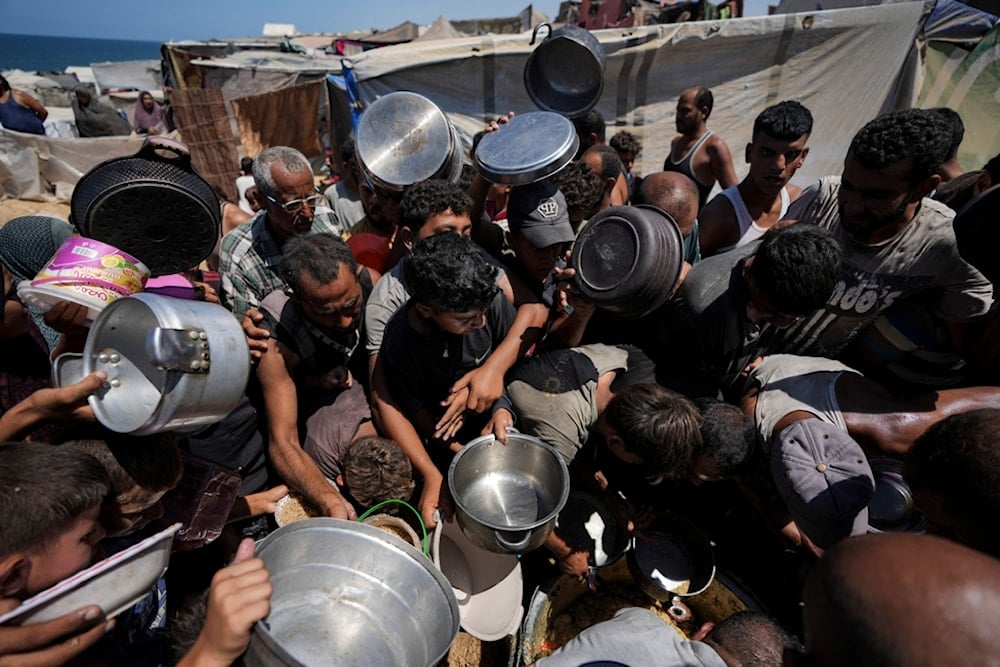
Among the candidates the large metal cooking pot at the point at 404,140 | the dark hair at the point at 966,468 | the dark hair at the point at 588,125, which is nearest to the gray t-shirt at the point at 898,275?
the dark hair at the point at 966,468

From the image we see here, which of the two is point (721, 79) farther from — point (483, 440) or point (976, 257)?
point (483, 440)

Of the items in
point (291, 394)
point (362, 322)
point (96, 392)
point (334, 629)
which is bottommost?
point (334, 629)

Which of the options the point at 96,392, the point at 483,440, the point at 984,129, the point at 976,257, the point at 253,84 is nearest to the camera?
the point at 96,392

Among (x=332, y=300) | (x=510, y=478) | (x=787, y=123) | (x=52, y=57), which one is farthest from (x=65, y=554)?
(x=52, y=57)

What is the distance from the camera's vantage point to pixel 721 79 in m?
7.79

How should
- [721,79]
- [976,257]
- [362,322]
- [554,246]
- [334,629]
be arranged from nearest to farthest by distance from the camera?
[334,629]
[976,257]
[362,322]
[554,246]
[721,79]

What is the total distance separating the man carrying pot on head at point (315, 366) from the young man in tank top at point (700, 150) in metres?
3.79

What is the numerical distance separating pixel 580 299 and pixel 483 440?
95 centimetres

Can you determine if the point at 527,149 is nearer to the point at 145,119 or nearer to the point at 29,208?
the point at 29,208

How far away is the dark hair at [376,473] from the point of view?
253 cm

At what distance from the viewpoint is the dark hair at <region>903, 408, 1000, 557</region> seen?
55.6 inches

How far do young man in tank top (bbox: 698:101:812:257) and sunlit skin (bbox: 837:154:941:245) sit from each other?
0.91 metres

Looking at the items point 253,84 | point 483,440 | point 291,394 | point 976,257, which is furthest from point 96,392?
point 253,84

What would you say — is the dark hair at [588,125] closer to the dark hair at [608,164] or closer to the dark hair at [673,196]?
the dark hair at [608,164]
